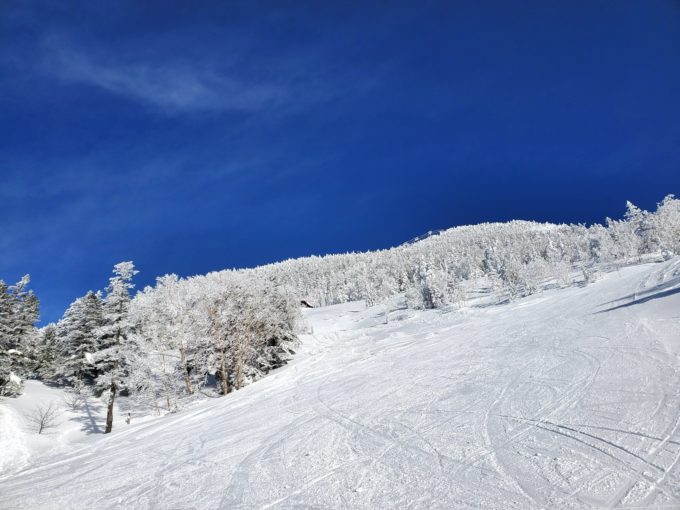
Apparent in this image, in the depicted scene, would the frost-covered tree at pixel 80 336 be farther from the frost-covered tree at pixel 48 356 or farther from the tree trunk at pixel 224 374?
the tree trunk at pixel 224 374

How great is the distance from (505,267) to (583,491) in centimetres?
11417

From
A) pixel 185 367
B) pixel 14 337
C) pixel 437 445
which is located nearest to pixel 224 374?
pixel 185 367

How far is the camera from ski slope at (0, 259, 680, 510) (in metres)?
6.12

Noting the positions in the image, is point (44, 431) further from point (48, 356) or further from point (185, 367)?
point (48, 356)

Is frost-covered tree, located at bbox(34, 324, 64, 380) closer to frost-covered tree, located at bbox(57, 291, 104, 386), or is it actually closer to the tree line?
the tree line

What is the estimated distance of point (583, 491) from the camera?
5.54m

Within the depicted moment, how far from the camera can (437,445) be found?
8352 millimetres

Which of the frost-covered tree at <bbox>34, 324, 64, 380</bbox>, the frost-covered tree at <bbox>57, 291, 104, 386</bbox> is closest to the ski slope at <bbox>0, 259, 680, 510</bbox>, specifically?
the frost-covered tree at <bbox>57, 291, 104, 386</bbox>

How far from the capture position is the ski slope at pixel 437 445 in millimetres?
6125

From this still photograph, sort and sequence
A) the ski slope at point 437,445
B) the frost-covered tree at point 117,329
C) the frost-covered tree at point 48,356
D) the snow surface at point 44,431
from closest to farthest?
the ski slope at point 437,445 < the snow surface at point 44,431 < the frost-covered tree at point 117,329 < the frost-covered tree at point 48,356

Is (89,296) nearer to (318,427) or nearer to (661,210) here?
(318,427)

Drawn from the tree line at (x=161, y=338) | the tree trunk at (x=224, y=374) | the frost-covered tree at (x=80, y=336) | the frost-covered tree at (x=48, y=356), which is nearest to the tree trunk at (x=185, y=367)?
the tree line at (x=161, y=338)

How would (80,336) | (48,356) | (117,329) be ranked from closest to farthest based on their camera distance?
(117,329), (80,336), (48,356)

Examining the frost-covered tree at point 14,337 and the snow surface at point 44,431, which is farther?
the frost-covered tree at point 14,337
